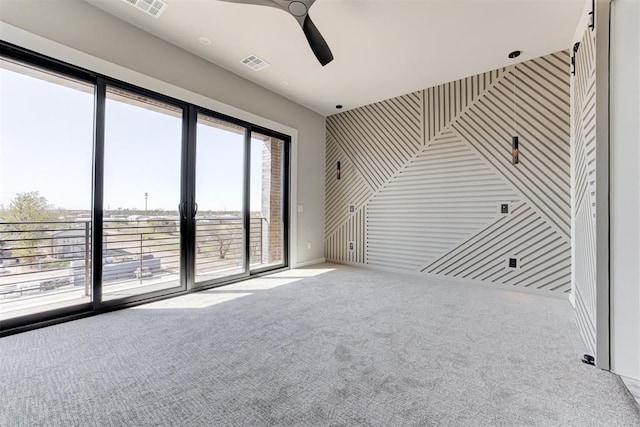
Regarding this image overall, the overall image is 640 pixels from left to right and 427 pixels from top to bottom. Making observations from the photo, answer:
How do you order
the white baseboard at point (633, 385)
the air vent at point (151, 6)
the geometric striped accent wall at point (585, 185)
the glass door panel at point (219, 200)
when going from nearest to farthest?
the white baseboard at point (633, 385)
the geometric striped accent wall at point (585, 185)
the air vent at point (151, 6)
the glass door panel at point (219, 200)

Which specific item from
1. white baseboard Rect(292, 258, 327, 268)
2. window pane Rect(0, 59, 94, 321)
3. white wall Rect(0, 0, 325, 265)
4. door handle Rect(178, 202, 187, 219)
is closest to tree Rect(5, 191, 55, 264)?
window pane Rect(0, 59, 94, 321)

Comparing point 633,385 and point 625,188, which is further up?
point 625,188

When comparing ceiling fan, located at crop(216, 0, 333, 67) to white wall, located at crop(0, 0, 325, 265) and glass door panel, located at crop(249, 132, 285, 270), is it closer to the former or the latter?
white wall, located at crop(0, 0, 325, 265)

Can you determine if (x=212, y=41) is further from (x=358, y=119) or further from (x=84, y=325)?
(x=84, y=325)

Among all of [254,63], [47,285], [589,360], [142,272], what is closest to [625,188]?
[589,360]

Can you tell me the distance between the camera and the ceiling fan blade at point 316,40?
2.25m

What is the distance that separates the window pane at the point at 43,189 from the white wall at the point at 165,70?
29cm

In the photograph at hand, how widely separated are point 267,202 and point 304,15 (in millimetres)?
2779

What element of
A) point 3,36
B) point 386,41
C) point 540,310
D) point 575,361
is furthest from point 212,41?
point 540,310

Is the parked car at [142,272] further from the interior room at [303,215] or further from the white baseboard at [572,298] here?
the white baseboard at [572,298]

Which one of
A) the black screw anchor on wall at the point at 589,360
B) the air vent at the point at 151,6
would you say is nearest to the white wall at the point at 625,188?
the black screw anchor on wall at the point at 589,360

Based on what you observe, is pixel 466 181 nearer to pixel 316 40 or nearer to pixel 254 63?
pixel 316 40

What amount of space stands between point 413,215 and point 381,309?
1.99m

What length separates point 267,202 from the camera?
4.43 metres
